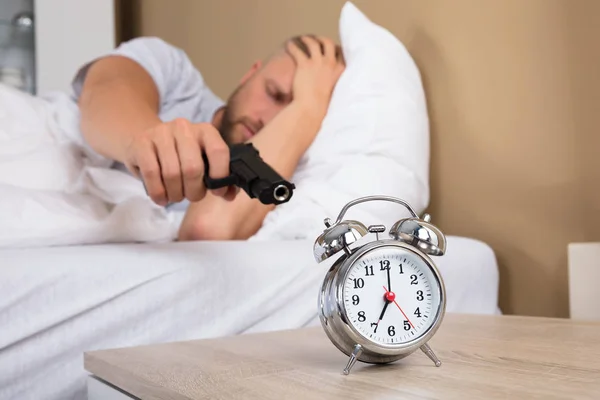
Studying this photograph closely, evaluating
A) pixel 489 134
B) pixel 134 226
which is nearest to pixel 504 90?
pixel 489 134

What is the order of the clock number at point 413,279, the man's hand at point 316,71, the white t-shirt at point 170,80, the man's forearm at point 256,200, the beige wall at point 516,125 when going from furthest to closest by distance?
the white t-shirt at point 170,80 → the man's hand at point 316,71 → the man's forearm at point 256,200 → the beige wall at point 516,125 → the clock number at point 413,279

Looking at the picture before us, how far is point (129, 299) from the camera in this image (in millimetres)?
861

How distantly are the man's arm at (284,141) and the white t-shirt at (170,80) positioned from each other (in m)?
0.23

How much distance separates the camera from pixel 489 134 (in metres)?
1.32

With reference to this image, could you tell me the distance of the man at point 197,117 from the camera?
0.90 metres

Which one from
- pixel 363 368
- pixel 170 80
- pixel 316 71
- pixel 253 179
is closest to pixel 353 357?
pixel 363 368

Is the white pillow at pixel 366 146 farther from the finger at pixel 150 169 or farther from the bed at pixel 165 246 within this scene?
the finger at pixel 150 169

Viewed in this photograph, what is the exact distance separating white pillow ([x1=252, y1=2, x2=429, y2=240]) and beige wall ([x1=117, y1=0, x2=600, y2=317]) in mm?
74

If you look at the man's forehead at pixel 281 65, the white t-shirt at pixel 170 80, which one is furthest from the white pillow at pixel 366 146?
the white t-shirt at pixel 170 80

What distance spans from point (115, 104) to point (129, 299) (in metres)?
0.54

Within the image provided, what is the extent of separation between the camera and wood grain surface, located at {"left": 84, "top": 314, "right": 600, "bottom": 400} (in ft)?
1.73

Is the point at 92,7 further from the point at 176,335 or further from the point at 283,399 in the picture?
the point at 283,399

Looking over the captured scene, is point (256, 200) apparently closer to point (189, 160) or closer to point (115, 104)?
point (115, 104)

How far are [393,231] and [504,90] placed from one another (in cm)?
74
